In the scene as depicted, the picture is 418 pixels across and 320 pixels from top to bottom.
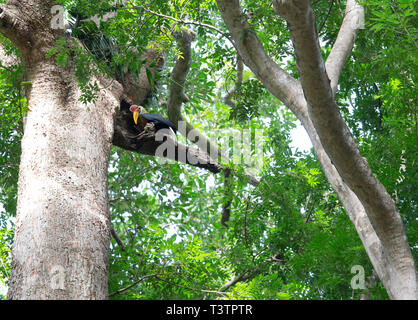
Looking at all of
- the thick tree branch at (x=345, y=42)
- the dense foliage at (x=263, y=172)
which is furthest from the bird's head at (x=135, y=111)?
the thick tree branch at (x=345, y=42)

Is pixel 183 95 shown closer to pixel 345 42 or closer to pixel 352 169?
pixel 345 42

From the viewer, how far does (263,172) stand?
246 inches

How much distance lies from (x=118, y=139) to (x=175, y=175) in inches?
100.0

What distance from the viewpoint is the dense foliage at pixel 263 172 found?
4.15 meters

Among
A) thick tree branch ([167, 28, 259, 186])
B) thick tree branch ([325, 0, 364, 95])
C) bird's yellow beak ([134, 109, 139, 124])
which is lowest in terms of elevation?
bird's yellow beak ([134, 109, 139, 124])

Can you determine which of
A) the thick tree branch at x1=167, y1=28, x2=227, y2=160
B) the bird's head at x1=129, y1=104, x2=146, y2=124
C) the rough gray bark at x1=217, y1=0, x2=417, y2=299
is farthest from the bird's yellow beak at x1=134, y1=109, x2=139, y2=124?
the rough gray bark at x1=217, y1=0, x2=417, y2=299

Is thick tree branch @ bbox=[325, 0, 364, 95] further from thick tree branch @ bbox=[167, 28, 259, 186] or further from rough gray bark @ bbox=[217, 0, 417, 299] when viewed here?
thick tree branch @ bbox=[167, 28, 259, 186]

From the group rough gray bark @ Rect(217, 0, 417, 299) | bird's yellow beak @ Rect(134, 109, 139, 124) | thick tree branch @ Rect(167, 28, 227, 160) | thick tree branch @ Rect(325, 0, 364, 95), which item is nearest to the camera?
rough gray bark @ Rect(217, 0, 417, 299)

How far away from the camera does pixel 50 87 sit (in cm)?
386

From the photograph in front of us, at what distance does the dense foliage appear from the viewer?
4152mm

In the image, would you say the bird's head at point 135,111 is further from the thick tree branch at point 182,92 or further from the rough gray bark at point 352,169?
the rough gray bark at point 352,169
